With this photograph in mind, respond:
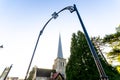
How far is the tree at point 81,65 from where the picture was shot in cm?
1852

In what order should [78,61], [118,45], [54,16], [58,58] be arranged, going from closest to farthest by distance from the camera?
1. [54,16]
2. [78,61]
3. [118,45]
4. [58,58]

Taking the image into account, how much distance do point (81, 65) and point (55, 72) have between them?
40906mm

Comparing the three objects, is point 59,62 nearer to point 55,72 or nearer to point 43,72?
point 55,72

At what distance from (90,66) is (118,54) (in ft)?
20.5

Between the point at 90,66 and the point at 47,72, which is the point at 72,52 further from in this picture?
the point at 47,72

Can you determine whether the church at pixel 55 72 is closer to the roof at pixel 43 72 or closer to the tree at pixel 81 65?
the roof at pixel 43 72

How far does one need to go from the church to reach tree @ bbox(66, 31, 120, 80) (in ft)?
103

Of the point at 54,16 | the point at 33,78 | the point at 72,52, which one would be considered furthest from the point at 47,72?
the point at 54,16

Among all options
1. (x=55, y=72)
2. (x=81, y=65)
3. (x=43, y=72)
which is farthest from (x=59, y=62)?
(x=81, y=65)

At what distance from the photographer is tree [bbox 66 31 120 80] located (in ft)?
60.7

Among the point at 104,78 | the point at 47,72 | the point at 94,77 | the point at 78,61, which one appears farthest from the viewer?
the point at 47,72

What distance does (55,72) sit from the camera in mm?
59062

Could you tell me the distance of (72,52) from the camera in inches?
864

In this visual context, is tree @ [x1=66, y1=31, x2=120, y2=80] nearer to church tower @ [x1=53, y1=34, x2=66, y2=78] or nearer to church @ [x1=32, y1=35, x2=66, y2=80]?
church @ [x1=32, y1=35, x2=66, y2=80]
